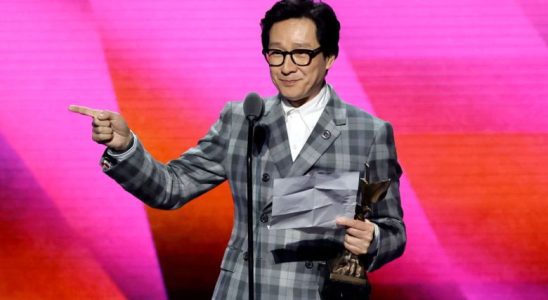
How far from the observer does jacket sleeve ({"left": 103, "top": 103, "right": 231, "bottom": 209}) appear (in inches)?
68.3

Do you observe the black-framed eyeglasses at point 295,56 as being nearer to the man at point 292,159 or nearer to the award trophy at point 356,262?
the man at point 292,159

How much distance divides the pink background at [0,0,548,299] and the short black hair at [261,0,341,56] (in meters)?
0.96

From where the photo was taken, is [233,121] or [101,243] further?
[101,243]

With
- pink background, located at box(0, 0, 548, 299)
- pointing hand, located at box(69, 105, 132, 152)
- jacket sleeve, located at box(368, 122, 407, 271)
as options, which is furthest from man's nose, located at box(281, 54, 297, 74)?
pink background, located at box(0, 0, 548, 299)

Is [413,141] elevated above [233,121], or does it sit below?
below

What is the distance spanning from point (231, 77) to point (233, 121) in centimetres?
94

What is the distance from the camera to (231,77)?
9.02 feet

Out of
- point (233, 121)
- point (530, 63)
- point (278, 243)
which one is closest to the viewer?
point (278, 243)

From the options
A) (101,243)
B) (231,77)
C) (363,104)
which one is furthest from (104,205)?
(363,104)

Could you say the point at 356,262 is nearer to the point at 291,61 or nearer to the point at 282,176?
the point at 282,176

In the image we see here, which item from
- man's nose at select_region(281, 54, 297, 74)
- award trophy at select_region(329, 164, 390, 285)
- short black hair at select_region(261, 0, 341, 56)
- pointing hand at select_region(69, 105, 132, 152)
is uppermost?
short black hair at select_region(261, 0, 341, 56)

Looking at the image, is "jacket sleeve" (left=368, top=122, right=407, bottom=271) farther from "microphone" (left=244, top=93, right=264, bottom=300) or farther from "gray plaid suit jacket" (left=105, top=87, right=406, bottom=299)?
"microphone" (left=244, top=93, right=264, bottom=300)

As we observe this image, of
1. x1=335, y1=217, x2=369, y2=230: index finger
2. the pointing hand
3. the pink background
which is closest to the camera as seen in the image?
x1=335, y1=217, x2=369, y2=230: index finger

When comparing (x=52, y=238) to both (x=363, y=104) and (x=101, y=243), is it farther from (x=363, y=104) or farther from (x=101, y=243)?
(x=363, y=104)
